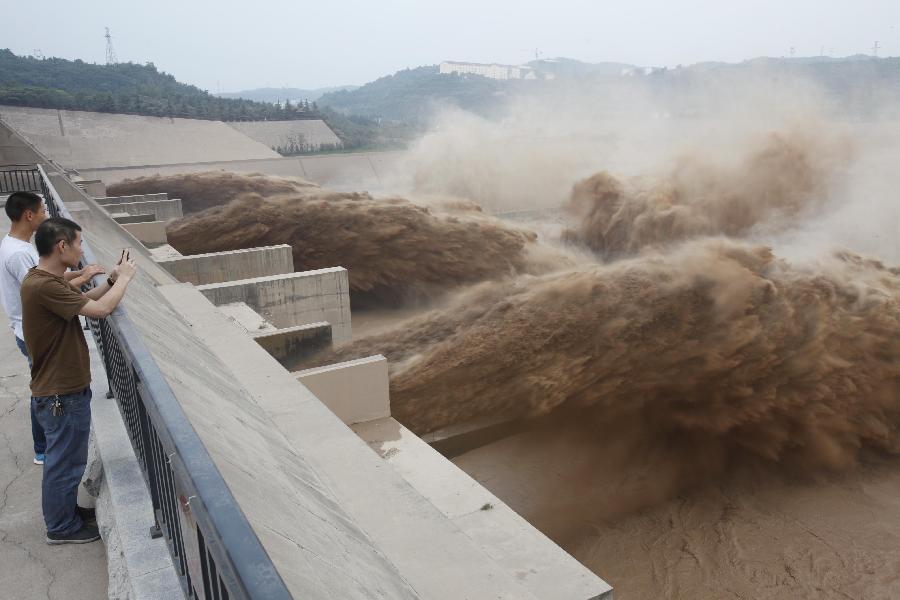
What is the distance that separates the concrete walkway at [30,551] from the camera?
10.4ft

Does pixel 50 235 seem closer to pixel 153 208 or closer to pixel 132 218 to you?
pixel 132 218

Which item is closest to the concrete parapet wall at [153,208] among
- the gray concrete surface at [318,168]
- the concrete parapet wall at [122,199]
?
the concrete parapet wall at [122,199]

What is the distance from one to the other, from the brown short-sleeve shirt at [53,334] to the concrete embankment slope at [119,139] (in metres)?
36.4

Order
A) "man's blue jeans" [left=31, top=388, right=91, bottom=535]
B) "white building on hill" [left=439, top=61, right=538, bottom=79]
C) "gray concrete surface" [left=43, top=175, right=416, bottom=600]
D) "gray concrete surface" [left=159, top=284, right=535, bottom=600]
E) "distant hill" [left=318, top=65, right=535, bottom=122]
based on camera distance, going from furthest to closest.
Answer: "white building on hill" [left=439, top=61, right=538, bottom=79], "distant hill" [left=318, top=65, right=535, bottom=122], "gray concrete surface" [left=159, top=284, right=535, bottom=600], "man's blue jeans" [left=31, top=388, right=91, bottom=535], "gray concrete surface" [left=43, top=175, right=416, bottom=600]

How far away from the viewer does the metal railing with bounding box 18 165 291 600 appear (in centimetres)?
156

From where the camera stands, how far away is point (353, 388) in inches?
283

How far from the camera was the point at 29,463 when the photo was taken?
173 inches

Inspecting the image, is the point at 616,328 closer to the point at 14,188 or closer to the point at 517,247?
the point at 517,247

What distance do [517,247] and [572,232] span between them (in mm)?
3456

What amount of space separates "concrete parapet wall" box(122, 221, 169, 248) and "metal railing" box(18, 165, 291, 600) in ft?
48.2

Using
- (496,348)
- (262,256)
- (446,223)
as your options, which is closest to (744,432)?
(496,348)

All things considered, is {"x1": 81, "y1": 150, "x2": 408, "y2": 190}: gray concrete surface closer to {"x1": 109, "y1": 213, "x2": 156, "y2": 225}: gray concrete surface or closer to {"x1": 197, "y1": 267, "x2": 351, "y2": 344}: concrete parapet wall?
{"x1": 109, "y1": 213, "x2": 156, "y2": 225}: gray concrete surface

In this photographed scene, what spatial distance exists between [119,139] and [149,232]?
24.4 metres

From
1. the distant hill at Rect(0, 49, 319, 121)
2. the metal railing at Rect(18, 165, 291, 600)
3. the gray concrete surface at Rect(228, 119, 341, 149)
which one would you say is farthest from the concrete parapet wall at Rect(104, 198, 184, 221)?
the gray concrete surface at Rect(228, 119, 341, 149)
